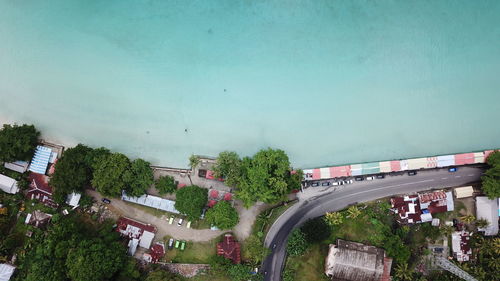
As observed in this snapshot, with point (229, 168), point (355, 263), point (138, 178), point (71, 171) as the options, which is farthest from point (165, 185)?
point (355, 263)

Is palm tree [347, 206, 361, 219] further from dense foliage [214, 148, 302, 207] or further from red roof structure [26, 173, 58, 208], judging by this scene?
red roof structure [26, 173, 58, 208]

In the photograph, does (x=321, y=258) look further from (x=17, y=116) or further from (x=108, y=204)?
(x=17, y=116)

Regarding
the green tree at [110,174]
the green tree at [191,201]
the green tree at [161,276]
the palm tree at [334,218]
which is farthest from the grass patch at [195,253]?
the palm tree at [334,218]

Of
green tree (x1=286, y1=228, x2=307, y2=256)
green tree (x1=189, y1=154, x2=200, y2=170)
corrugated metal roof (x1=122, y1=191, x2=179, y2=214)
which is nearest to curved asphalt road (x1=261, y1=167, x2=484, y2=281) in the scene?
green tree (x1=286, y1=228, x2=307, y2=256)

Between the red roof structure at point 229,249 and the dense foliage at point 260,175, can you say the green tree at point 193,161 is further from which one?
the red roof structure at point 229,249

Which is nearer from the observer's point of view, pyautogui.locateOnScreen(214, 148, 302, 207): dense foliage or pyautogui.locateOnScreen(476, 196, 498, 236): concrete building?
pyautogui.locateOnScreen(214, 148, 302, 207): dense foliage

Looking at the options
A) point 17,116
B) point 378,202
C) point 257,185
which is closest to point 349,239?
point 378,202
